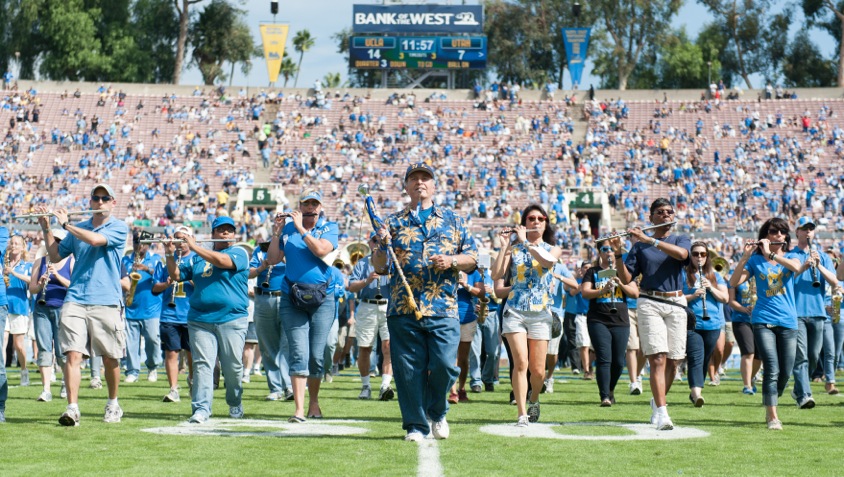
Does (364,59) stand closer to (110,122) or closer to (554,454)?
(110,122)

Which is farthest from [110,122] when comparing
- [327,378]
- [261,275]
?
[261,275]

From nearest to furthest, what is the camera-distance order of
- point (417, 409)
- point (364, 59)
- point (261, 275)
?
point (417, 409) < point (261, 275) < point (364, 59)

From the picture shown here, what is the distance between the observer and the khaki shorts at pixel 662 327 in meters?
10.3

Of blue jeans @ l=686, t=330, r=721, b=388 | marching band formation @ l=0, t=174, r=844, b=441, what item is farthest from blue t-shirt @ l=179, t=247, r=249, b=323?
blue jeans @ l=686, t=330, r=721, b=388

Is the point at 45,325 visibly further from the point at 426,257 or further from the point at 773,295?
the point at 773,295

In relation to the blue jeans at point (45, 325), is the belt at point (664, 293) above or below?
above

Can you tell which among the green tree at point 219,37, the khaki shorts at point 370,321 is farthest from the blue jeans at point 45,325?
the green tree at point 219,37

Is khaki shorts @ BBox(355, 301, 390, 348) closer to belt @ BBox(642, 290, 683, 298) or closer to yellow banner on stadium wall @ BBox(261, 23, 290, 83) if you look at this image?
belt @ BBox(642, 290, 683, 298)

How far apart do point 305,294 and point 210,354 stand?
0.97 metres

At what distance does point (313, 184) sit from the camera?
52.0 metres

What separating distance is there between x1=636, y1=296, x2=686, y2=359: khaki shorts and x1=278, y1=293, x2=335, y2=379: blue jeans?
2.73m

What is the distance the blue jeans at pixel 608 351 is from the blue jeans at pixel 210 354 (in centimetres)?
429

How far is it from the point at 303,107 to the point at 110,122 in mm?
9515

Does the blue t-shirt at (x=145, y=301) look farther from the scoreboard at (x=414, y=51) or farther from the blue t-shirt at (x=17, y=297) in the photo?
the scoreboard at (x=414, y=51)
